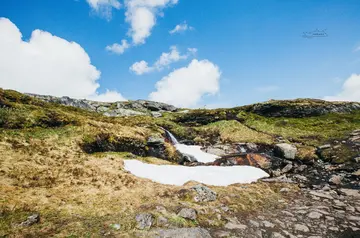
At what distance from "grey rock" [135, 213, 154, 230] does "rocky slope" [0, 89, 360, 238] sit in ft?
0.17

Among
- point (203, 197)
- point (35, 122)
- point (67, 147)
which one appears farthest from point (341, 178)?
point (35, 122)

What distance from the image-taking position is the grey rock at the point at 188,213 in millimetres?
12480

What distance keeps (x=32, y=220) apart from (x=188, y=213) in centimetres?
777

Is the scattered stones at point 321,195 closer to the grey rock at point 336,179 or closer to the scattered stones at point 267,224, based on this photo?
the grey rock at point 336,179

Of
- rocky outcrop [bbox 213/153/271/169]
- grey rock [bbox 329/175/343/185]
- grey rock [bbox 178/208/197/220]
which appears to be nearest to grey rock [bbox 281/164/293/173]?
rocky outcrop [bbox 213/153/271/169]

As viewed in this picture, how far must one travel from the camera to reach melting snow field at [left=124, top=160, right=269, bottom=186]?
20.2 meters

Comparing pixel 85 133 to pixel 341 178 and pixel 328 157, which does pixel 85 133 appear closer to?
pixel 341 178

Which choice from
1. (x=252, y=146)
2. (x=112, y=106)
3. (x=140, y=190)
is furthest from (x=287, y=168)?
(x=112, y=106)

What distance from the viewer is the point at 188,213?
12734mm

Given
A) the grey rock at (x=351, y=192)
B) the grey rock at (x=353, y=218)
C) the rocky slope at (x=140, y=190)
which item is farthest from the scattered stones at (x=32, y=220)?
the grey rock at (x=351, y=192)

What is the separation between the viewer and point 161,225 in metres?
11.5

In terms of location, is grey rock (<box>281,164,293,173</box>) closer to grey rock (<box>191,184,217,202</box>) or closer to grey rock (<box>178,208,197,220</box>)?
grey rock (<box>191,184,217,202</box>)

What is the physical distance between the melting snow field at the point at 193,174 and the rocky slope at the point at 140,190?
1.37 m

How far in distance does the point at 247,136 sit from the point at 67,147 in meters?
31.2
